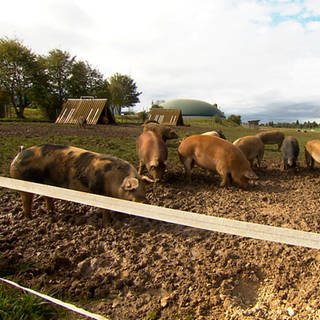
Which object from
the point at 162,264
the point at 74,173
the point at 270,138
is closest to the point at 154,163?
the point at 74,173

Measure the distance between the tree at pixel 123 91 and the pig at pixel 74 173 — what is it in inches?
2080

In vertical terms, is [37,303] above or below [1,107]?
below

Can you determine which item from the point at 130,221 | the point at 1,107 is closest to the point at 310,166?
the point at 130,221

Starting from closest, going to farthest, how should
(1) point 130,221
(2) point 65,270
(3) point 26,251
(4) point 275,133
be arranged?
(2) point 65,270, (3) point 26,251, (1) point 130,221, (4) point 275,133

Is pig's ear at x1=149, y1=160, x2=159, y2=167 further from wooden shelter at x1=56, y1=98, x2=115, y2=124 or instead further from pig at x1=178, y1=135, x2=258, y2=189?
wooden shelter at x1=56, y1=98, x2=115, y2=124

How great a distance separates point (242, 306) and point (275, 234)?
1.06 m

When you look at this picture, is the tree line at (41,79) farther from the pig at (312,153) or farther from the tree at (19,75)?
the pig at (312,153)

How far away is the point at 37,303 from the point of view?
2752 millimetres

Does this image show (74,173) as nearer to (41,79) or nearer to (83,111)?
(83,111)

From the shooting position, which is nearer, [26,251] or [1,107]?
[26,251]

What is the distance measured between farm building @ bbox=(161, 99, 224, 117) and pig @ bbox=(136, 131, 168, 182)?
296ft

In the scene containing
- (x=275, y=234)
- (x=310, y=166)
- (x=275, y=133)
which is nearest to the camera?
(x=275, y=234)

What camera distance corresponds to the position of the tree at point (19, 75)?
36656 millimetres

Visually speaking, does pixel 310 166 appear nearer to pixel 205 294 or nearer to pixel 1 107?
pixel 205 294
